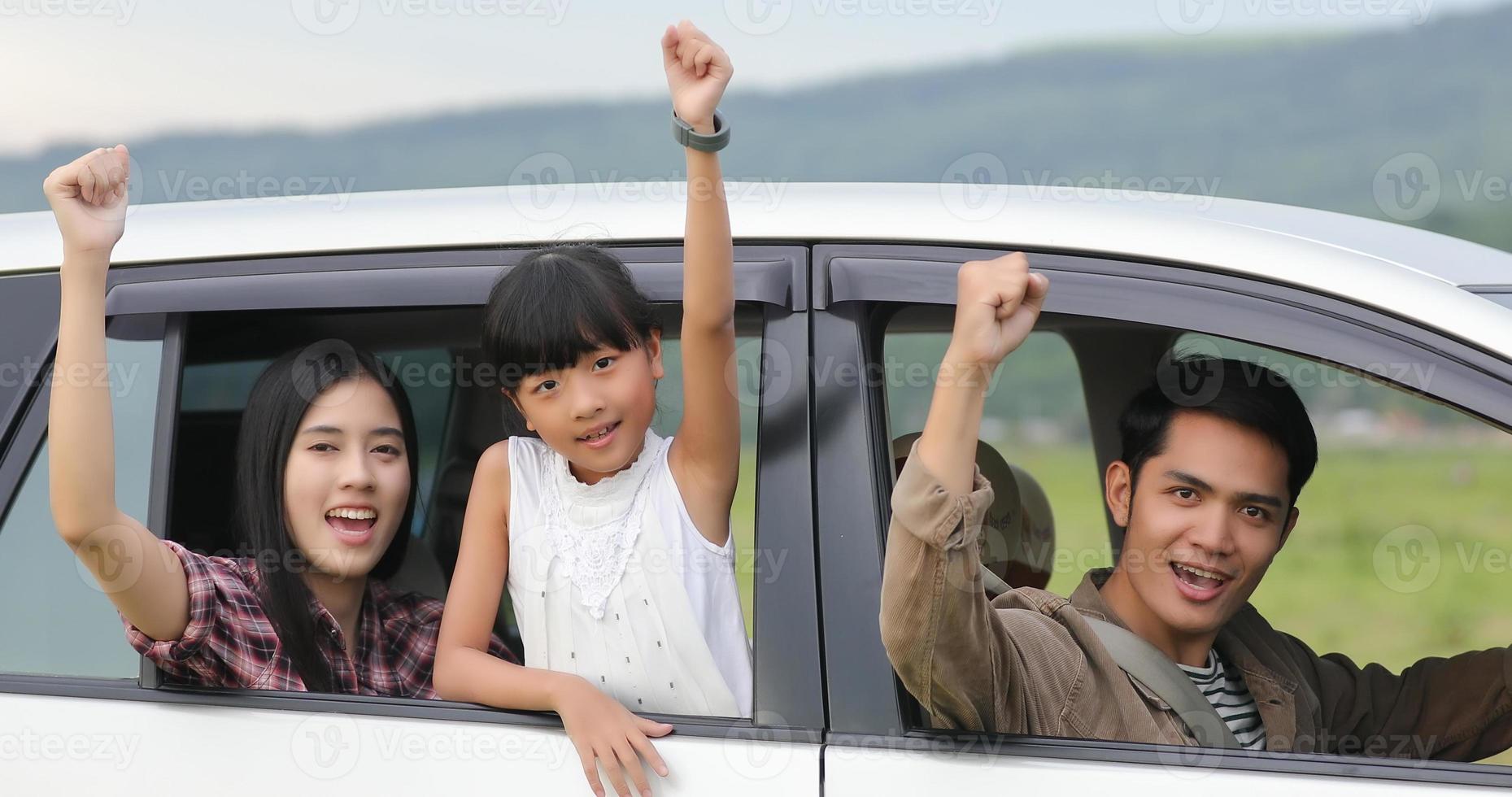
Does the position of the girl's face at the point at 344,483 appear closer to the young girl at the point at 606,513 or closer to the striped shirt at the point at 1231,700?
the young girl at the point at 606,513

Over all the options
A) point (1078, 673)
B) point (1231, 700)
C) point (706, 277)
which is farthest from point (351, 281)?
point (1231, 700)

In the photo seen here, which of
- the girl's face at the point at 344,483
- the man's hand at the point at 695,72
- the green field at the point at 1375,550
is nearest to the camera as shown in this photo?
the man's hand at the point at 695,72

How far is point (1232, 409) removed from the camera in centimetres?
201

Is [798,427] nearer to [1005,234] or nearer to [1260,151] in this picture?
[1005,234]

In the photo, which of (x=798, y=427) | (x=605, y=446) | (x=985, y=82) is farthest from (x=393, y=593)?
(x=985, y=82)

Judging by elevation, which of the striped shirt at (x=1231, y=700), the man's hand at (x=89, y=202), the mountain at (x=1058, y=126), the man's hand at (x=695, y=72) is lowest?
the striped shirt at (x=1231, y=700)

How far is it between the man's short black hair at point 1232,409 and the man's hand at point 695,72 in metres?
0.92

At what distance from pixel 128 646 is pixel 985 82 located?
314ft

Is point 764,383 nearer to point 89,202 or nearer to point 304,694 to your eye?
point 304,694

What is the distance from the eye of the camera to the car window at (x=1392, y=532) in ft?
7.43

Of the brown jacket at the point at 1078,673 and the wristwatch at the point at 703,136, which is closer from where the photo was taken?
the brown jacket at the point at 1078,673

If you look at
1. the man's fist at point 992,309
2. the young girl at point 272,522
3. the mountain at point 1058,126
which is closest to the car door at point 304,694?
the young girl at point 272,522

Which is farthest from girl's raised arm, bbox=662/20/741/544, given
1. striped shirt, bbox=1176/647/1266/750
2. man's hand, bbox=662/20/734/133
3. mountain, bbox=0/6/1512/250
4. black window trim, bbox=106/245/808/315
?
mountain, bbox=0/6/1512/250

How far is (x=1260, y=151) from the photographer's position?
258ft
